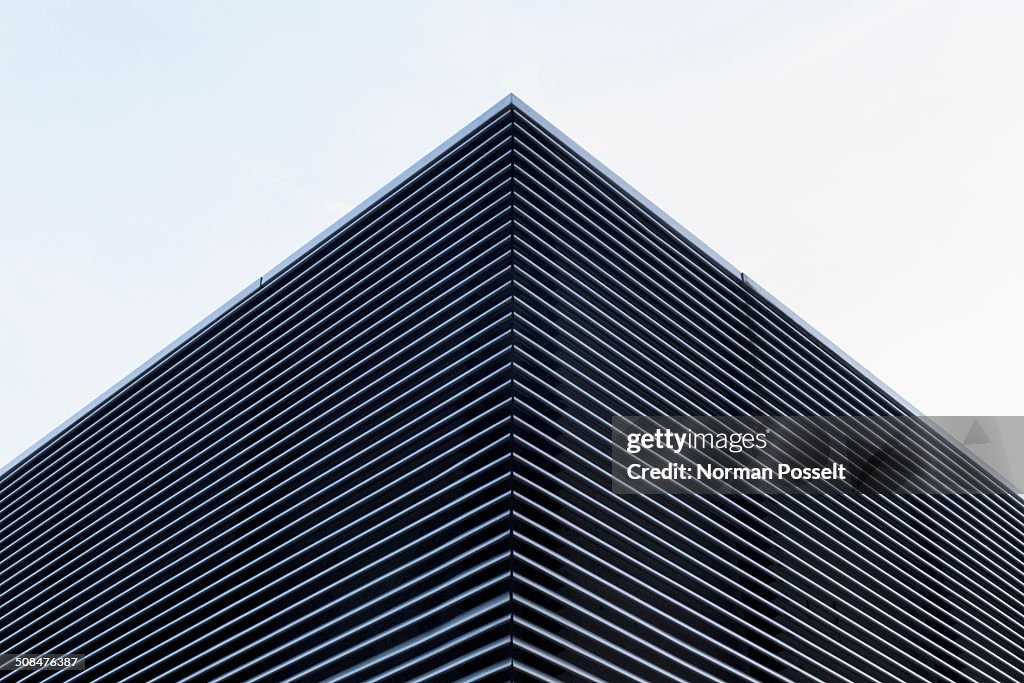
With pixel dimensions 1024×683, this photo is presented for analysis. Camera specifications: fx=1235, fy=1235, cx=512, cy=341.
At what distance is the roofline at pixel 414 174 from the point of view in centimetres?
6531

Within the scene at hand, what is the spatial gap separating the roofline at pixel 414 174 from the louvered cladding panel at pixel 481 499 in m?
0.36

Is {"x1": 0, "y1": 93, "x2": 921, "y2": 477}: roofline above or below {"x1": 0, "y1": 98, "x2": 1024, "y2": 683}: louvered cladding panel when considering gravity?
above

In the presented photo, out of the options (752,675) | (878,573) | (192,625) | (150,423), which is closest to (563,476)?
(752,675)

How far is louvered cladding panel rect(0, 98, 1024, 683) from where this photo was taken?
155 ft

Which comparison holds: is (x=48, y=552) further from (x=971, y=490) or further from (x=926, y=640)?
(x=971, y=490)

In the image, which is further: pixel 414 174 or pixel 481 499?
pixel 414 174

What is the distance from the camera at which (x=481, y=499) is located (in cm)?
4759

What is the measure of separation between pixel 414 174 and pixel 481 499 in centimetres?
2524

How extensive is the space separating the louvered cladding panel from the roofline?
0.36 meters

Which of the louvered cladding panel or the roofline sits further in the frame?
the roofline

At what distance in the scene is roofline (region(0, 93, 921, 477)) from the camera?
65312mm

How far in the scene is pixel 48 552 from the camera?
78250mm

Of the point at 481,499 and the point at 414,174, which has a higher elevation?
the point at 414,174

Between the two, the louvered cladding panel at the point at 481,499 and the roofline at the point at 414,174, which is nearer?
the louvered cladding panel at the point at 481,499
